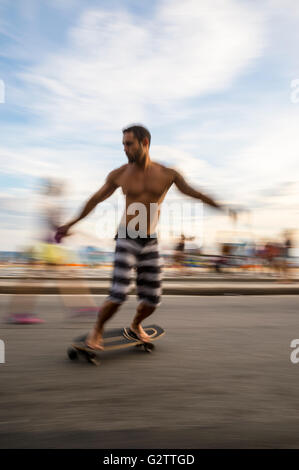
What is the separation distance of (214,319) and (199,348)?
74.3 inches

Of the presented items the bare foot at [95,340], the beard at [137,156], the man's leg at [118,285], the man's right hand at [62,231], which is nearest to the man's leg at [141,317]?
the man's leg at [118,285]

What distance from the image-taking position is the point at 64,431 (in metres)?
2.16

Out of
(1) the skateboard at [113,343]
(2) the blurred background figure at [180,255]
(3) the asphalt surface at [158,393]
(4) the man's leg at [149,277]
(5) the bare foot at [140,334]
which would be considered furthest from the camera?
(2) the blurred background figure at [180,255]

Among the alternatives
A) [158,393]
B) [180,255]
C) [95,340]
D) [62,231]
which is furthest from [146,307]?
[180,255]

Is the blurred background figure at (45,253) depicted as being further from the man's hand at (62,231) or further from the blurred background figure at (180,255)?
the blurred background figure at (180,255)

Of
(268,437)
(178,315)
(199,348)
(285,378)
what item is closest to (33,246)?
(178,315)

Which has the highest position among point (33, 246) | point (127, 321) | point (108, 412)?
point (33, 246)

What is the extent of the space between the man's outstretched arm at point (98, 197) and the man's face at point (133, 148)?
24 cm

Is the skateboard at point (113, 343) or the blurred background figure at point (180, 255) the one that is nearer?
the skateboard at point (113, 343)

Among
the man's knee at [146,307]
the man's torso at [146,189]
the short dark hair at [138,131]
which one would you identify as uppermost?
the short dark hair at [138,131]

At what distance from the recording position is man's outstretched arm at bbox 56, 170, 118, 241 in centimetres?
378

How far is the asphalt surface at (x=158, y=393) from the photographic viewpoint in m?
2.12

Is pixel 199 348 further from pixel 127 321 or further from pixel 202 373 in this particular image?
pixel 127 321
